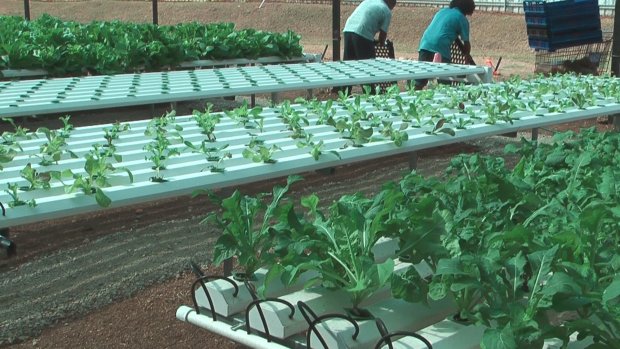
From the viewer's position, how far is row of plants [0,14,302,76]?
9.04 meters

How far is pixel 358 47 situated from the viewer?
11094 mm

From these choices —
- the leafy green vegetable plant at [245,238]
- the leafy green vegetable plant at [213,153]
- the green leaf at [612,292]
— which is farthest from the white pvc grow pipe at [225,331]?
the leafy green vegetable plant at [213,153]

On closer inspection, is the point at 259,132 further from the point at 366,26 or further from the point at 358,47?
the point at 358,47

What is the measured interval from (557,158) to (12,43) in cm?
697

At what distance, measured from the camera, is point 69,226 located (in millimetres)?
5328

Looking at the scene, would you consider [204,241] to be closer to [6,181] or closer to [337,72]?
[6,181]

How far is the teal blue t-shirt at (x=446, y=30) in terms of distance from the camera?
33.3 ft

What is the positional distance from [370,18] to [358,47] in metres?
0.56

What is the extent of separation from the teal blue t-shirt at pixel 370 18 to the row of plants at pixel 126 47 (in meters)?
0.88

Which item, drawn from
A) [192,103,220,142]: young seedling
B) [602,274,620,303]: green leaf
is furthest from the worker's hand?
[602,274,620,303]: green leaf

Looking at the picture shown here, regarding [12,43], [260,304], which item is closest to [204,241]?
[260,304]

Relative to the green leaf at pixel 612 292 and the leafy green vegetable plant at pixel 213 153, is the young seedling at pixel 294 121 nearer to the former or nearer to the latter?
the leafy green vegetable plant at pixel 213 153

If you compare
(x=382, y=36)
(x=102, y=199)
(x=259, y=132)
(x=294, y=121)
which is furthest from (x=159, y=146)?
(x=382, y=36)

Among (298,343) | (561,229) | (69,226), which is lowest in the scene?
(69,226)
